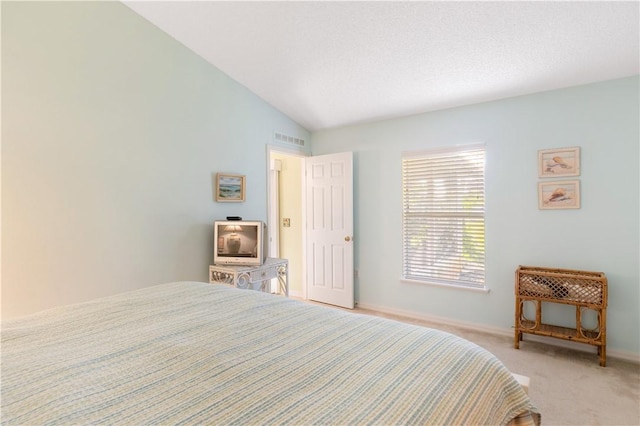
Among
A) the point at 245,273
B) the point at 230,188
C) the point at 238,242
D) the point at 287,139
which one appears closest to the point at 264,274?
the point at 245,273

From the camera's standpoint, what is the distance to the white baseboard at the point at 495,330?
112 inches

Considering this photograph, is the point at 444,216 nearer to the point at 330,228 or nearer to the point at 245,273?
the point at 330,228

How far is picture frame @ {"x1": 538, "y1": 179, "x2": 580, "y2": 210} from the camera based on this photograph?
3014mm

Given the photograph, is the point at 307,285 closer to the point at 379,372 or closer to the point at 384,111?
the point at 384,111

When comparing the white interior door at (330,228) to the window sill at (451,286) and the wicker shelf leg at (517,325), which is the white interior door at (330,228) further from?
the wicker shelf leg at (517,325)

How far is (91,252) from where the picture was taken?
→ 8.64ft

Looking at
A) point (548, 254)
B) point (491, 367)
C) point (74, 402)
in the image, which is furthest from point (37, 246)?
point (548, 254)

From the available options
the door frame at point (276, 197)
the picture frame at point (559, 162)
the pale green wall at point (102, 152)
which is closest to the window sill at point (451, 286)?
the picture frame at point (559, 162)

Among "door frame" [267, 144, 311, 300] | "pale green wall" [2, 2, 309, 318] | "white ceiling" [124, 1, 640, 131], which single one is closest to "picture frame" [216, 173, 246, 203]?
"pale green wall" [2, 2, 309, 318]

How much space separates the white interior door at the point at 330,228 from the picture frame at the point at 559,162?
205 cm

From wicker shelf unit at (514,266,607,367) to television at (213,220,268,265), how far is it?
251cm

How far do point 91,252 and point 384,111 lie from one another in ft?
10.7

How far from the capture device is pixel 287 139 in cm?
438

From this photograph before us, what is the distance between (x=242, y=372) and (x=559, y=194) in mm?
3329
